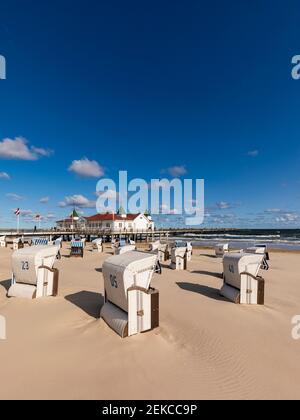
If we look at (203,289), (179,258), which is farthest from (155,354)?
(179,258)

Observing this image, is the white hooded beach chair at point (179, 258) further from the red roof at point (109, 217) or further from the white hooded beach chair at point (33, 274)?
the red roof at point (109, 217)

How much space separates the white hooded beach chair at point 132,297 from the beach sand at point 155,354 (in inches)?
8.3

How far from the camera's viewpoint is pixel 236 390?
364 cm

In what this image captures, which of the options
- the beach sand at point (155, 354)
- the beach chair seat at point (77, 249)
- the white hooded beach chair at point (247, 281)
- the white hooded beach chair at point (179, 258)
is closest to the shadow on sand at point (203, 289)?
the white hooded beach chair at point (247, 281)

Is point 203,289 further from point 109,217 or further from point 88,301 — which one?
point 109,217

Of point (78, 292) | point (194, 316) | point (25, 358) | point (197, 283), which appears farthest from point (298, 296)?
point (25, 358)

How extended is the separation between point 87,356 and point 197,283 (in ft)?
24.2

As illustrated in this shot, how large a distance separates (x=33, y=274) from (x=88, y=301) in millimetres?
2001

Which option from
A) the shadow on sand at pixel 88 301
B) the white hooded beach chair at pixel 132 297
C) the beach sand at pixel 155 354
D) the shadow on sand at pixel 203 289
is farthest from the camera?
the shadow on sand at pixel 203 289

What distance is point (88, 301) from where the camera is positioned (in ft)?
26.0

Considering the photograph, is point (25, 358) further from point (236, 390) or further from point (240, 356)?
point (240, 356)

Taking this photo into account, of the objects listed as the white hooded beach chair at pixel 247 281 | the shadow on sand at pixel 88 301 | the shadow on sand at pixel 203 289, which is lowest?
the shadow on sand at pixel 203 289

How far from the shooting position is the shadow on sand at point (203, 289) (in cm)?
880

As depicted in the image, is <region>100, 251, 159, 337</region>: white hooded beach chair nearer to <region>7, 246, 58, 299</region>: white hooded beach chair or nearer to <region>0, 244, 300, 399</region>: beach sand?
<region>0, 244, 300, 399</region>: beach sand
